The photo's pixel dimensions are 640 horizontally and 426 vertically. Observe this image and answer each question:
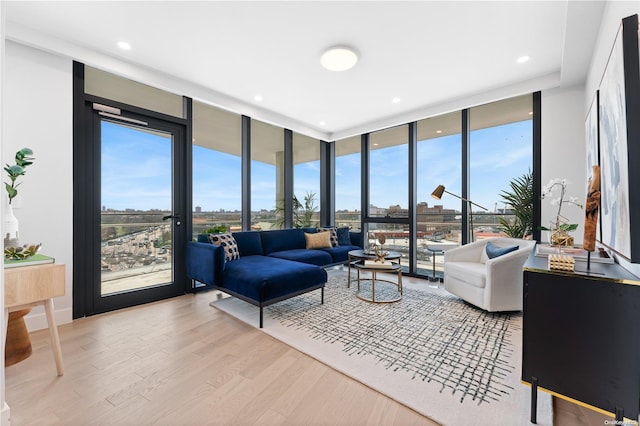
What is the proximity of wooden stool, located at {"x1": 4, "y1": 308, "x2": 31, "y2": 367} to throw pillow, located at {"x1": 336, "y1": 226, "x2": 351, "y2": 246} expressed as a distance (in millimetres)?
4014

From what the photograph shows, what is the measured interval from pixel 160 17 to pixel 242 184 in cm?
239

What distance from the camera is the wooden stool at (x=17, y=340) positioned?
1.97 metres

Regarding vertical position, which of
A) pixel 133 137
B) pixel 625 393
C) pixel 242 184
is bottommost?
pixel 625 393

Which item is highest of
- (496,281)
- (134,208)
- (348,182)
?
(348,182)

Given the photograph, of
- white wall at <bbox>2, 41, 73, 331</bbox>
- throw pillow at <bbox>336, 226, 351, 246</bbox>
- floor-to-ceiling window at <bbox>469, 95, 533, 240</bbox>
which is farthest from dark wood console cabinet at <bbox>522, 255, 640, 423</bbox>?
white wall at <bbox>2, 41, 73, 331</bbox>

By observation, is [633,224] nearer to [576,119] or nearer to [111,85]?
[576,119]

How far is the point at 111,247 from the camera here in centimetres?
313

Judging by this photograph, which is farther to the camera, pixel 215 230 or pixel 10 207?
pixel 215 230

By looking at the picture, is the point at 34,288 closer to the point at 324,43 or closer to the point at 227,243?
the point at 227,243

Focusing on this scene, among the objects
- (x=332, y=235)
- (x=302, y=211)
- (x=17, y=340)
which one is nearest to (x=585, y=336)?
(x=17, y=340)

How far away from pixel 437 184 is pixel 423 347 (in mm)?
2943

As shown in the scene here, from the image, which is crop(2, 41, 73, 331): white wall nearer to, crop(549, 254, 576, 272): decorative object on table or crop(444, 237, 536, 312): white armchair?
crop(549, 254, 576, 272): decorative object on table

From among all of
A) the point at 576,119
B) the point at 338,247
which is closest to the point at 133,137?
the point at 338,247

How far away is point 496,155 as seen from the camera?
12.8 ft
